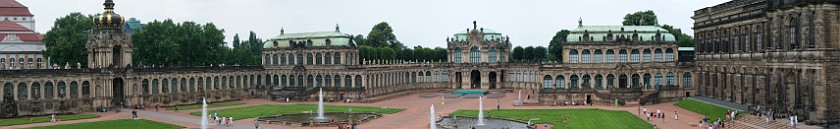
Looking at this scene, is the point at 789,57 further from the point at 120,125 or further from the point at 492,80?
the point at 492,80

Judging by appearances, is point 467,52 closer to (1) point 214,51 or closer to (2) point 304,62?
(2) point 304,62

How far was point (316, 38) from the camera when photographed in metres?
100

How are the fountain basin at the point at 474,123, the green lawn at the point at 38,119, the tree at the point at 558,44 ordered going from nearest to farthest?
the fountain basin at the point at 474,123 < the green lawn at the point at 38,119 < the tree at the point at 558,44

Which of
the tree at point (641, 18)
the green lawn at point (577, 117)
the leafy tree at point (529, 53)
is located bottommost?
the green lawn at point (577, 117)

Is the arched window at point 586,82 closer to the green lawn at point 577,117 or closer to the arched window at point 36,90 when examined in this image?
the green lawn at point 577,117

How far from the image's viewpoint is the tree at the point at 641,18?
5098 inches

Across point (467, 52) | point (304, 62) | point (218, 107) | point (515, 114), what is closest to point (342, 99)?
point (304, 62)

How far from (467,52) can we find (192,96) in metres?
40.1

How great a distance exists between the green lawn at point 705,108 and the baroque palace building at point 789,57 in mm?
2803

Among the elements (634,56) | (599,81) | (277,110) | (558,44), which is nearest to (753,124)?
(599,81)

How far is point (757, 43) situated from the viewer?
6800 cm

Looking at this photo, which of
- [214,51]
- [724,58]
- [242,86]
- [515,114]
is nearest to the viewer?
[515,114]

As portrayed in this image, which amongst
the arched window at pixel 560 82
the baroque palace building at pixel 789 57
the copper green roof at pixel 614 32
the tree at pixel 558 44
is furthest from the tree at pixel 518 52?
the baroque palace building at pixel 789 57

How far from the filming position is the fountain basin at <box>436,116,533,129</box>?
60344 mm
